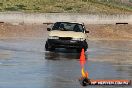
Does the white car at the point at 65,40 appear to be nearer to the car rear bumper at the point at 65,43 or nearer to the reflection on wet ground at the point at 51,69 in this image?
the car rear bumper at the point at 65,43

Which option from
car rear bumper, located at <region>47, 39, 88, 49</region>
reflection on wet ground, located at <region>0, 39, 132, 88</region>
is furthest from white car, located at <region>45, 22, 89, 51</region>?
reflection on wet ground, located at <region>0, 39, 132, 88</region>

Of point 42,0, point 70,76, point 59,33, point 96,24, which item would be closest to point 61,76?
point 70,76

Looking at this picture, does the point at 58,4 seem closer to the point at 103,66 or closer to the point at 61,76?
the point at 103,66

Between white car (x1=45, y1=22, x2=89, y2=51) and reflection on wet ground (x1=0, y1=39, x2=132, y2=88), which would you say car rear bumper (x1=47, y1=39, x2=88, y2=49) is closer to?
white car (x1=45, y1=22, x2=89, y2=51)

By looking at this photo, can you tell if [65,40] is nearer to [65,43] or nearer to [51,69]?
[65,43]

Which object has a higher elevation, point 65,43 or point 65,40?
point 65,40

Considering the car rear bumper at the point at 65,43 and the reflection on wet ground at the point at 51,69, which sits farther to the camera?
the car rear bumper at the point at 65,43

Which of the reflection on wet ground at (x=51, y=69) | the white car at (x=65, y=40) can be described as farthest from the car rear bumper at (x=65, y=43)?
the reflection on wet ground at (x=51, y=69)

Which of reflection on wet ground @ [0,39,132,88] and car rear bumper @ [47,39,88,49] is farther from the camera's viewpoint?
car rear bumper @ [47,39,88,49]

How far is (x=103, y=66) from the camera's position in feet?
70.6

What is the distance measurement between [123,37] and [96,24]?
408cm

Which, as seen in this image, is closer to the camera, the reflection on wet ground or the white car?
the reflection on wet ground

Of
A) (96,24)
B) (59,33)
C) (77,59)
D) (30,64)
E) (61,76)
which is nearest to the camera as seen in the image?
(61,76)

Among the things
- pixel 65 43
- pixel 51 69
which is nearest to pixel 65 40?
pixel 65 43
